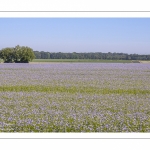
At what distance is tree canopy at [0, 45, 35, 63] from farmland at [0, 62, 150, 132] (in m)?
0.42

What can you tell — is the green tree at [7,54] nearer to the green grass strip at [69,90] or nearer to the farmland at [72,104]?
the farmland at [72,104]

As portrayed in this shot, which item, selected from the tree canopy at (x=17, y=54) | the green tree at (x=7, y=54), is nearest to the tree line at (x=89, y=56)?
the tree canopy at (x=17, y=54)

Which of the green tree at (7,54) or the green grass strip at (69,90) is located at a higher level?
the green tree at (7,54)

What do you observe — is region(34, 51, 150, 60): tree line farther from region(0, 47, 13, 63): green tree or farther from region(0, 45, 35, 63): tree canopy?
region(0, 47, 13, 63): green tree

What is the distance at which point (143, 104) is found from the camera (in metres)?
7.40

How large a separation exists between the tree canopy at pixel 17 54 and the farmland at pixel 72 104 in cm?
42

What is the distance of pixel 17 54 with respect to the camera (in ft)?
29.2

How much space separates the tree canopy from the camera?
322 inches

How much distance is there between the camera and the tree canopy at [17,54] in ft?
26.8

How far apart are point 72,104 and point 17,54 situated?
112 inches

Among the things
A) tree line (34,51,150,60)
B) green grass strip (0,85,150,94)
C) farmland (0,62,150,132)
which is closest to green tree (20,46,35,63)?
tree line (34,51,150,60)

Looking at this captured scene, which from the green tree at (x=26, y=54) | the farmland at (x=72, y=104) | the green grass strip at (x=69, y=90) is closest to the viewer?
the farmland at (x=72, y=104)
